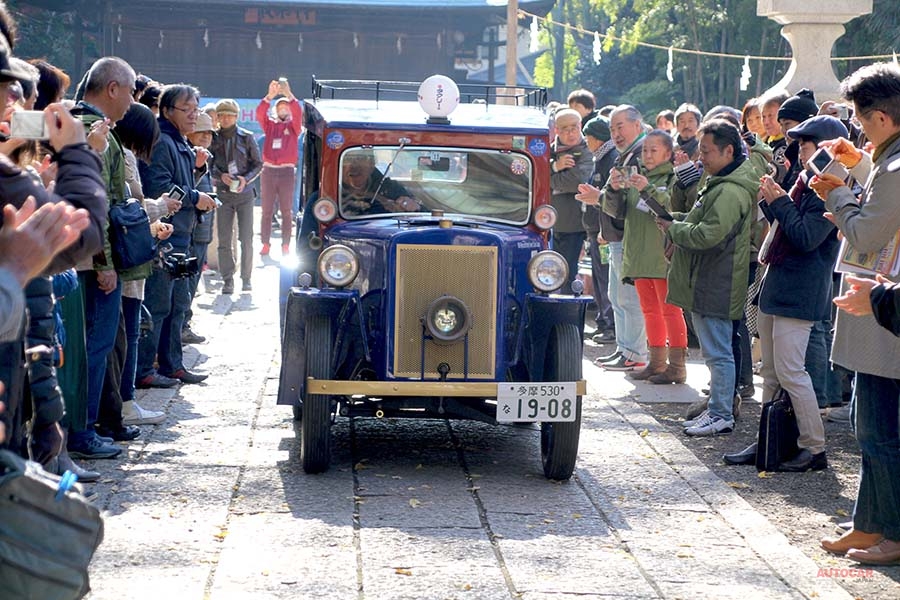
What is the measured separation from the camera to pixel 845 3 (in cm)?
1369

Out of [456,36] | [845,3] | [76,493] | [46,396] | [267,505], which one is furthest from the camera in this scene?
[456,36]

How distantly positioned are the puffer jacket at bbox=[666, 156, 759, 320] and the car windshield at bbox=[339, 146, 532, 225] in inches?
50.0

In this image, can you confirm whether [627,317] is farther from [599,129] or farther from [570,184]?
[599,129]

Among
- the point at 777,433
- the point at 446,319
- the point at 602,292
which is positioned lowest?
the point at 777,433

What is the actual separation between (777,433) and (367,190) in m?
2.68

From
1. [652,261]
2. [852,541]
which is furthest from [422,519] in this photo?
[652,261]

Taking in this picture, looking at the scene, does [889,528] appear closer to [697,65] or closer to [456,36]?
[456,36]

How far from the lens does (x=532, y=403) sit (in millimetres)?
7359

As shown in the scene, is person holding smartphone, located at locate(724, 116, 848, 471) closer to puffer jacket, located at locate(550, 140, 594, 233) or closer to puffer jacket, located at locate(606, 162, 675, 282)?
puffer jacket, located at locate(606, 162, 675, 282)

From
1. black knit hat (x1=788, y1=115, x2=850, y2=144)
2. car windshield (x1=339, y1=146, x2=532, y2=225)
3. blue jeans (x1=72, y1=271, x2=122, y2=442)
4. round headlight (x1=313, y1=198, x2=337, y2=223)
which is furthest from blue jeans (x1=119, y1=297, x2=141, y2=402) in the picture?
black knit hat (x1=788, y1=115, x2=850, y2=144)

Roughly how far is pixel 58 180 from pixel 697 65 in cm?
4188

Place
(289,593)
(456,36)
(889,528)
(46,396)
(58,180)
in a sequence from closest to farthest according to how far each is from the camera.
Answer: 1. (58,180)
2. (46,396)
3. (289,593)
4. (889,528)
5. (456,36)

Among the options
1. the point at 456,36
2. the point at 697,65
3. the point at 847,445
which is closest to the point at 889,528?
the point at 847,445

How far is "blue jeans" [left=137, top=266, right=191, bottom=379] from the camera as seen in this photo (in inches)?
379
